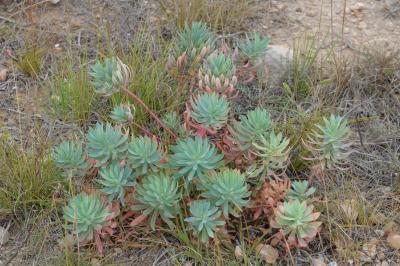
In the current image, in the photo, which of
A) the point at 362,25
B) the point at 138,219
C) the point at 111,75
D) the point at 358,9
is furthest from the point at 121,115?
the point at 358,9

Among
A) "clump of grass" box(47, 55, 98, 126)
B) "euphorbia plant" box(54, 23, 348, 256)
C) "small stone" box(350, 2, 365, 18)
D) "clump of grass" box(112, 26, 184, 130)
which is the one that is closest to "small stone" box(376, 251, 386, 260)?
"euphorbia plant" box(54, 23, 348, 256)

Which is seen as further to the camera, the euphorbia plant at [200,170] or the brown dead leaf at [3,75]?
the brown dead leaf at [3,75]

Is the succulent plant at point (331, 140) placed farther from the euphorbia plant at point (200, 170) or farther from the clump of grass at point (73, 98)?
the clump of grass at point (73, 98)

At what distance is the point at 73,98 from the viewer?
262 centimetres

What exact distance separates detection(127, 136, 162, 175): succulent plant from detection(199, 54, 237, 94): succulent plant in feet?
1.07

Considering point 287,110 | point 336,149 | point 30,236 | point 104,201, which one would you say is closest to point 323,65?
point 287,110

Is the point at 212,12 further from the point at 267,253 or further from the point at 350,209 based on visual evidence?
the point at 267,253

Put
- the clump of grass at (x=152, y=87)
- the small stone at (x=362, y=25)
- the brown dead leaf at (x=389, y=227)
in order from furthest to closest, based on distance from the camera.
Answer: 1. the small stone at (x=362, y=25)
2. the clump of grass at (x=152, y=87)
3. the brown dead leaf at (x=389, y=227)

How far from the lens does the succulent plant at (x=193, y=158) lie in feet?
6.40

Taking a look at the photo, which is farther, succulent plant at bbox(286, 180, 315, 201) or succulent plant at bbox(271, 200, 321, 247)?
succulent plant at bbox(286, 180, 315, 201)

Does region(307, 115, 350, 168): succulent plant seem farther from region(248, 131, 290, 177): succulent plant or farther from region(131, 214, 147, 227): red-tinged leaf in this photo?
region(131, 214, 147, 227): red-tinged leaf

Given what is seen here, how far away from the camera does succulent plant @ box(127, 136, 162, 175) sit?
2018 millimetres

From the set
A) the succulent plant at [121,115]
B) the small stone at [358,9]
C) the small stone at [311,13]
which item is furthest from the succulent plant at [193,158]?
the small stone at [358,9]

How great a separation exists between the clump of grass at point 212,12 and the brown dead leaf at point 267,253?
1305mm
